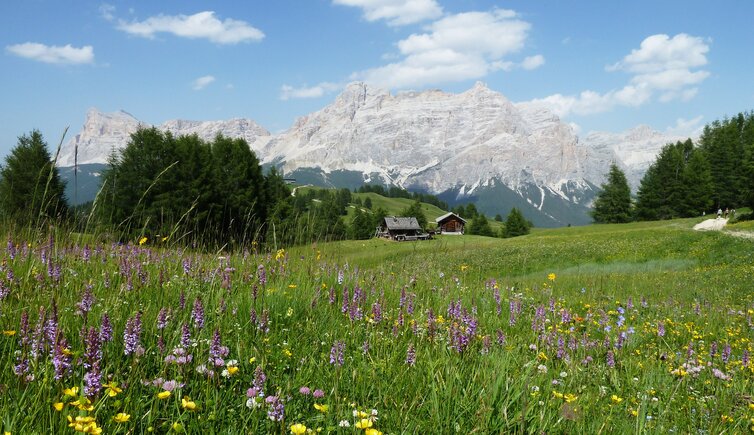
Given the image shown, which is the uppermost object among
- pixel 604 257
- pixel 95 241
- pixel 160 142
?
pixel 160 142

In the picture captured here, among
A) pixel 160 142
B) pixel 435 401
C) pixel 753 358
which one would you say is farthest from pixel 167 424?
pixel 160 142

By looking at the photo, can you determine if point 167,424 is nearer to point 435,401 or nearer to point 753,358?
point 435,401

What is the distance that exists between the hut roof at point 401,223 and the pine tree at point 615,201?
181 ft

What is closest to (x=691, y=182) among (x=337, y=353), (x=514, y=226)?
(x=514, y=226)

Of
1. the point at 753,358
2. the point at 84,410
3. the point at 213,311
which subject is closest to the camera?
the point at 84,410

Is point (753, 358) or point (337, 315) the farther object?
point (753, 358)

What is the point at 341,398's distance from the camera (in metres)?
3.12

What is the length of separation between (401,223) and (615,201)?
61.4 metres

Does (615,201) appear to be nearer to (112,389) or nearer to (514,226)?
(514,226)

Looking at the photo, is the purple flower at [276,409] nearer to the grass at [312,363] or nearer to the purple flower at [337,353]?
the grass at [312,363]

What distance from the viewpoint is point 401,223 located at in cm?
14112

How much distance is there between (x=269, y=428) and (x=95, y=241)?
5417 mm

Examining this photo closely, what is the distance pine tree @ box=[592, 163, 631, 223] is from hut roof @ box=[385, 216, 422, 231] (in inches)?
2169

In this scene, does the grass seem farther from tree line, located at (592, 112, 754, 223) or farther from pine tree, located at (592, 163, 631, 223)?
pine tree, located at (592, 163, 631, 223)
